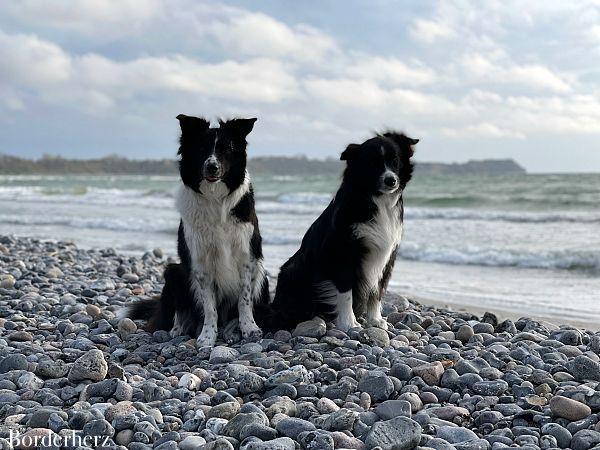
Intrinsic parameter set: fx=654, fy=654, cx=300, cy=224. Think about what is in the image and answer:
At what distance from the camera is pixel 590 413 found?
3.40 meters

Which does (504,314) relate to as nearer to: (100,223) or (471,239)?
(471,239)

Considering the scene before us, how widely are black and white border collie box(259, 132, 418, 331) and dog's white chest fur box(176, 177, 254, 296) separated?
595mm

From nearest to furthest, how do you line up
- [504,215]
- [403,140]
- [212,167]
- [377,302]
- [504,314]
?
1. [212,167]
2. [403,140]
3. [377,302]
4. [504,314]
5. [504,215]

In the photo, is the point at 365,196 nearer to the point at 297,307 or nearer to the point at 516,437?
the point at 297,307

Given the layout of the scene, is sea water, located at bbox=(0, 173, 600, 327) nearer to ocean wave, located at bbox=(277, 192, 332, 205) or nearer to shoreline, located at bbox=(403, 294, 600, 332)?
shoreline, located at bbox=(403, 294, 600, 332)

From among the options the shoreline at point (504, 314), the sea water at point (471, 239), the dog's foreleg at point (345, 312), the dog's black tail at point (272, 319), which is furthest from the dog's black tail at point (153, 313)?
the shoreline at point (504, 314)

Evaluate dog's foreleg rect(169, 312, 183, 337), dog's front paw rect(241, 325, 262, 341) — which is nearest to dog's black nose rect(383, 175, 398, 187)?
dog's front paw rect(241, 325, 262, 341)

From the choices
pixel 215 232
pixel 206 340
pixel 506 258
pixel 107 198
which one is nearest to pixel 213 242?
pixel 215 232

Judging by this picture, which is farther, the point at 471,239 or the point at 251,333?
the point at 471,239

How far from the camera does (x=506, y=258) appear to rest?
1066 centimetres

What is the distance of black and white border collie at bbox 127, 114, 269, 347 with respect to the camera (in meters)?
4.93

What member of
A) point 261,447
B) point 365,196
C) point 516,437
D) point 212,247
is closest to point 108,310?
point 212,247

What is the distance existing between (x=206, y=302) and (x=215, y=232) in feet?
2.02

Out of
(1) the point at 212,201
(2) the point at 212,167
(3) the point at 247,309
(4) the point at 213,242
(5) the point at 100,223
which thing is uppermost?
(2) the point at 212,167
